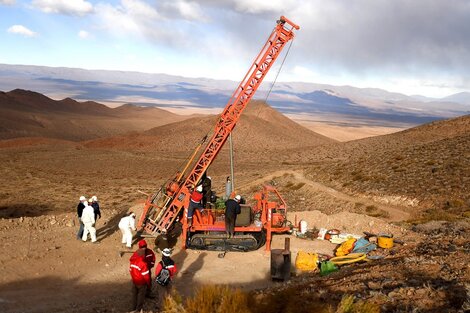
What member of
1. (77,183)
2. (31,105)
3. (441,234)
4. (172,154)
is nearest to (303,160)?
(172,154)

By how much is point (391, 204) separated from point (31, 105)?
312 feet

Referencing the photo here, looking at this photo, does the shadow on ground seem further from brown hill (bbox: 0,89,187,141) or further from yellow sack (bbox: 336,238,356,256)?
brown hill (bbox: 0,89,187,141)

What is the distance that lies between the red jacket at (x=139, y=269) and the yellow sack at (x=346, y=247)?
290 inches

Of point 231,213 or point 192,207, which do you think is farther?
point 192,207

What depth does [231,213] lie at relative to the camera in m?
14.9

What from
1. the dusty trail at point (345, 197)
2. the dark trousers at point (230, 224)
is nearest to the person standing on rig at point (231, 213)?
the dark trousers at point (230, 224)

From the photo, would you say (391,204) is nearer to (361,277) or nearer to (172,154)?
(361,277)

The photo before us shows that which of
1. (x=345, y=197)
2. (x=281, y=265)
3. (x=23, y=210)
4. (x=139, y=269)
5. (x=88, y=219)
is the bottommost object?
(x=23, y=210)

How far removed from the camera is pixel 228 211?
14.9 meters

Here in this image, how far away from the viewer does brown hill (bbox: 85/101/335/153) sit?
211 ft

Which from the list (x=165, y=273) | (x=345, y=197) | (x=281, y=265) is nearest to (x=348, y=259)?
(x=281, y=265)

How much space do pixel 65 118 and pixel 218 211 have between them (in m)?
84.1

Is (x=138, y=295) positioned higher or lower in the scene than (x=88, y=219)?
lower

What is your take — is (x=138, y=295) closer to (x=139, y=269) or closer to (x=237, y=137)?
(x=139, y=269)
